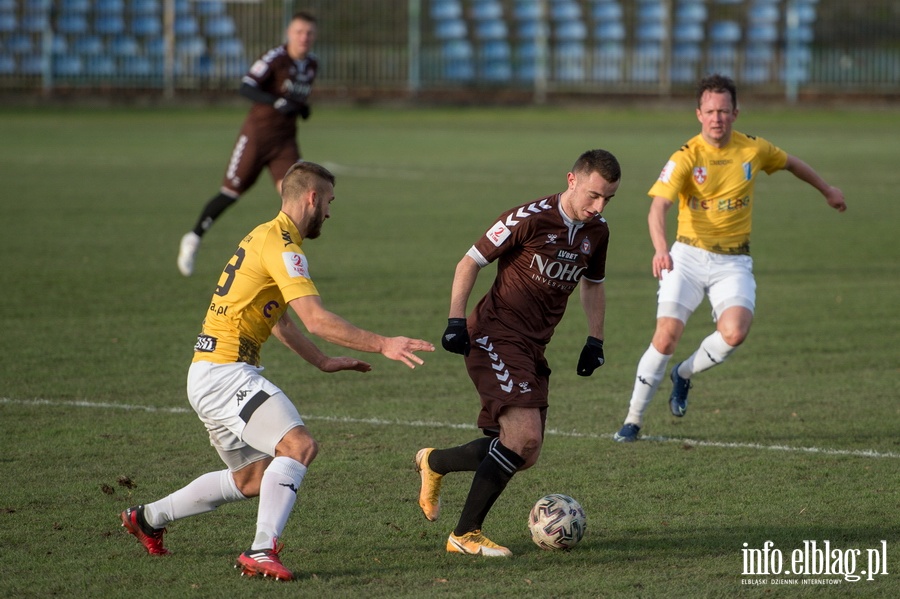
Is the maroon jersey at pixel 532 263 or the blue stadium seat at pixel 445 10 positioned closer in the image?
the maroon jersey at pixel 532 263

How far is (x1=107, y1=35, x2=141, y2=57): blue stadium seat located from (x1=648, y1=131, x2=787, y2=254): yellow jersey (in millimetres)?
35075

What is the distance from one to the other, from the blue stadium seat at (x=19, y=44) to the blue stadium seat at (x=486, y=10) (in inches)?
609

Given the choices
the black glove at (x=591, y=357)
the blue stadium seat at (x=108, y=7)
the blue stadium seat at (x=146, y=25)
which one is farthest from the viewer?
the blue stadium seat at (x=108, y=7)

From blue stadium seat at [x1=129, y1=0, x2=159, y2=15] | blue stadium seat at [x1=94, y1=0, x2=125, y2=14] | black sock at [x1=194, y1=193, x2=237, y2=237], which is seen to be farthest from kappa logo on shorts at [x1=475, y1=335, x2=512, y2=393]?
blue stadium seat at [x1=94, y1=0, x2=125, y2=14]

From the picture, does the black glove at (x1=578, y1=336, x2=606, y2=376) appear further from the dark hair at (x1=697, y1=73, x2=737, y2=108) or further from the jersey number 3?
the dark hair at (x1=697, y1=73, x2=737, y2=108)

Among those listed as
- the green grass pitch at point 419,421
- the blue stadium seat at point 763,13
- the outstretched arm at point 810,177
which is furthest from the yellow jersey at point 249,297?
the blue stadium seat at point 763,13

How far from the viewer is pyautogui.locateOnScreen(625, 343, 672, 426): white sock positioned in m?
7.38

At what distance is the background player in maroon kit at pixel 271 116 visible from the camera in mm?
13242

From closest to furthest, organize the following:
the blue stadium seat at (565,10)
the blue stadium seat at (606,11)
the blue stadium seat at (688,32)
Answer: the blue stadium seat at (688,32), the blue stadium seat at (565,10), the blue stadium seat at (606,11)

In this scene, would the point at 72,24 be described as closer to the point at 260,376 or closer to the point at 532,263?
the point at 532,263

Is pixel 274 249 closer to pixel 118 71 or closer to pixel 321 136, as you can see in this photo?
pixel 321 136

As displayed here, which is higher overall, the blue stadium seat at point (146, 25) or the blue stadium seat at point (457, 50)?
the blue stadium seat at point (146, 25)

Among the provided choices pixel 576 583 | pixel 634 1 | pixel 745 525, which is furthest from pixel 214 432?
pixel 634 1

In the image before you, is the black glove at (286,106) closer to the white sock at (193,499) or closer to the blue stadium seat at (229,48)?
the white sock at (193,499)
